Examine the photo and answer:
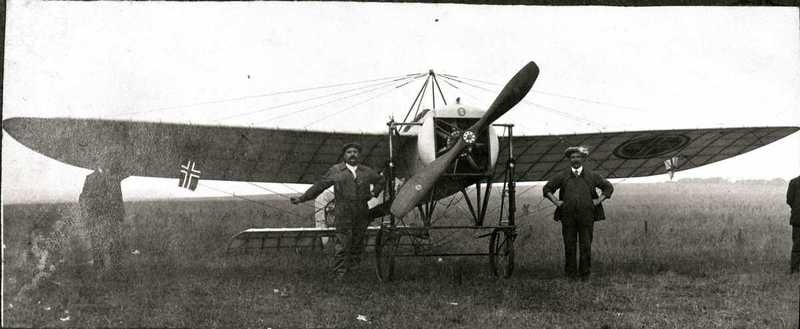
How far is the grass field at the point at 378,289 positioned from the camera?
548 cm

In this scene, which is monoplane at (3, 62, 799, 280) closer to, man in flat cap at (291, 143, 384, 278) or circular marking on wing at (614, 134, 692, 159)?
circular marking on wing at (614, 134, 692, 159)

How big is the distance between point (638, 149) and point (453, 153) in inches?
202

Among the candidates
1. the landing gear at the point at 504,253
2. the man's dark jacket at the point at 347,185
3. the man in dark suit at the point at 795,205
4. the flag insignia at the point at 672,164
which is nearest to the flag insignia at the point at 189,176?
the man's dark jacket at the point at 347,185

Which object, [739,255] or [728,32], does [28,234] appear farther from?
[739,255]

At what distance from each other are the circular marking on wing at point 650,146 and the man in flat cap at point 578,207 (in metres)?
2.67

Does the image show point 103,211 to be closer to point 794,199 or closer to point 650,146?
point 650,146

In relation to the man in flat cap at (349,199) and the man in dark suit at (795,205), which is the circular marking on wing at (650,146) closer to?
the man in dark suit at (795,205)

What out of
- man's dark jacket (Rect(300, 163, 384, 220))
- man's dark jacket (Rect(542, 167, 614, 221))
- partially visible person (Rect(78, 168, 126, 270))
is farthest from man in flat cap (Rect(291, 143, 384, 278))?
man's dark jacket (Rect(542, 167, 614, 221))

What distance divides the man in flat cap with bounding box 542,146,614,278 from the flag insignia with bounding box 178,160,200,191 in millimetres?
5122

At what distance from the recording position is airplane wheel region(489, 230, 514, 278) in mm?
7422

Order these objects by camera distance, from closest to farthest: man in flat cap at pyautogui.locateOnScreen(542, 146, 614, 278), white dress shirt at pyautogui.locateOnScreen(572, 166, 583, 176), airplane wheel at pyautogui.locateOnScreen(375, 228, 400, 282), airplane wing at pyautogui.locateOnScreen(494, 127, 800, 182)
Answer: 1. airplane wheel at pyautogui.locateOnScreen(375, 228, 400, 282)
2. man in flat cap at pyautogui.locateOnScreen(542, 146, 614, 278)
3. white dress shirt at pyautogui.locateOnScreen(572, 166, 583, 176)
4. airplane wing at pyautogui.locateOnScreen(494, 127, 800, 182)

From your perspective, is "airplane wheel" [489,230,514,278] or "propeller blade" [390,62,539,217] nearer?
"propeller blade" [390,62,539,217]

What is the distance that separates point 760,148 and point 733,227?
2.09 meters

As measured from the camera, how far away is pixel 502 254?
804cm
